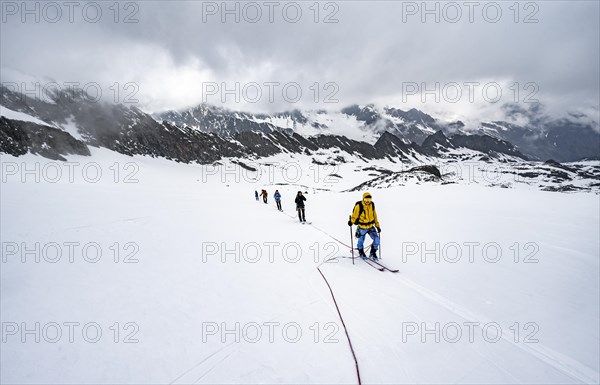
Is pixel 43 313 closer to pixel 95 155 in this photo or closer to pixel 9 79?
pixel 95 155

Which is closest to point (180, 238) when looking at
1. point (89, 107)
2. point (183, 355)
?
point (183, 355)

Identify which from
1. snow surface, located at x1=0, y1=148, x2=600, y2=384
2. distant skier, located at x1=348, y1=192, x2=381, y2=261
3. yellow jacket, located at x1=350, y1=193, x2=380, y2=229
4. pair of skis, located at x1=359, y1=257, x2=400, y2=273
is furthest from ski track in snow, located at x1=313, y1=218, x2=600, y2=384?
yellow jacket, located at x1=350, y1=193, x2=380, y2=229

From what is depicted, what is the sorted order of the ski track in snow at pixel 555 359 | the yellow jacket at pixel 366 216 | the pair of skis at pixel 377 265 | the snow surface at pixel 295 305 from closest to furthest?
1. the ski track in snow at pixel 555 359
2. the snow surface at pixel 295 305
3. the pair of skis at pixel 377 265
4. the yellow jacket at pixel 366 216

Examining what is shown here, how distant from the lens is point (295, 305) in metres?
5.94

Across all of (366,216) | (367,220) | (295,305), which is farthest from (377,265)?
(295,305)

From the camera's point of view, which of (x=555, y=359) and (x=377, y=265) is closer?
(x=555, y=359)

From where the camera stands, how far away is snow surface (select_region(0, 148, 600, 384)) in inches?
166

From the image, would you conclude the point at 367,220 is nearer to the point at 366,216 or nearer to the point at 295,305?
the point at 366,216

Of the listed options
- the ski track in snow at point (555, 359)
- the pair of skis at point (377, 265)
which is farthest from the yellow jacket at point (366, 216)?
the ski track in snow at point (555, 359)

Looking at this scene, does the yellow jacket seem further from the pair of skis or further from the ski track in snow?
the ski track in snow

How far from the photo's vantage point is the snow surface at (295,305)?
4.21 metres

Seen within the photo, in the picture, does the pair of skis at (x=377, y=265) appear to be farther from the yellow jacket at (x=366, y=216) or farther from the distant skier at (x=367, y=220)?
the yellow jacket at (x=366, y=216)

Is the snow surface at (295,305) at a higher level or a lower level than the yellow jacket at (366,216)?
lower

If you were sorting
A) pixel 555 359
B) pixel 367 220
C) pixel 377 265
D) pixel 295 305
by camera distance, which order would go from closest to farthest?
pixel 555 359
pixel 295 305
pixel 377 265
pixel 367 220
